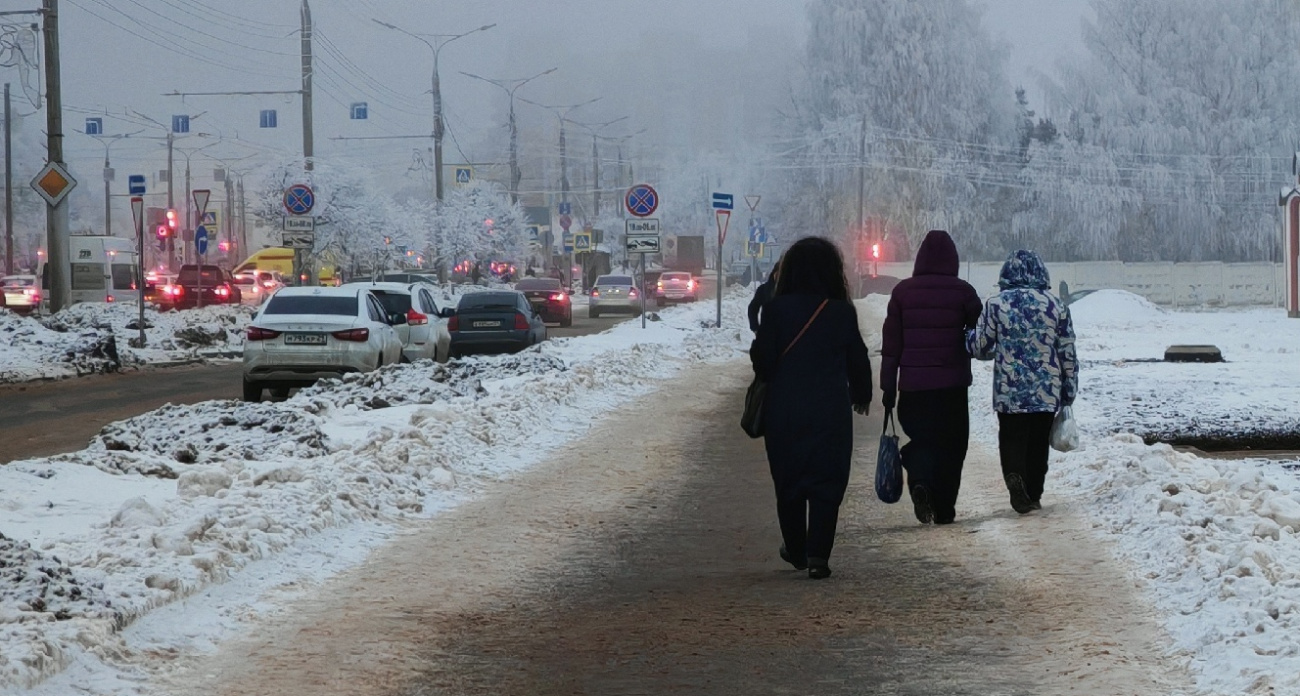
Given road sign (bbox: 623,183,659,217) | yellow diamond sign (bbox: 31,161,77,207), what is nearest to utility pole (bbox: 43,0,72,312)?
yellow diamond sign (bbox: 31,161,77,207)

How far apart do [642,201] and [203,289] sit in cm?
2977

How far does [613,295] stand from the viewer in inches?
2515

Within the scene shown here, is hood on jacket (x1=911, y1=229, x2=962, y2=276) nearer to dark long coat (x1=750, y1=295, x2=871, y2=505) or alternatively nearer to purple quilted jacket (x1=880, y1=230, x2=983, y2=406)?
purple quilted jacket (x1=880, y1=230, x2=983, y2=406)

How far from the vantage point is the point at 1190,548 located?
886 cm

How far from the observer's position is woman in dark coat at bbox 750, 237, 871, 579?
8969 millimetres

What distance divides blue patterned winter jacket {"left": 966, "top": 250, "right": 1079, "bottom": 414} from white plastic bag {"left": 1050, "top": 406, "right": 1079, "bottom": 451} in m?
0.08

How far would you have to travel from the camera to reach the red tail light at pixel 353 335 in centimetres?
2317

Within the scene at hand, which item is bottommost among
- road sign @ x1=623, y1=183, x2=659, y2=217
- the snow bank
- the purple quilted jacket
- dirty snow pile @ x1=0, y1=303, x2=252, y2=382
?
the snow bank

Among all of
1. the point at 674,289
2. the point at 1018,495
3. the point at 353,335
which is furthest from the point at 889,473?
the point at 674,289

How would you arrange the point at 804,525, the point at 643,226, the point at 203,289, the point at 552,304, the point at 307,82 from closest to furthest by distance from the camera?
the point at 804,525, the point at 643,226, the point at 307,82, the point at 552,304, the point at 203,289

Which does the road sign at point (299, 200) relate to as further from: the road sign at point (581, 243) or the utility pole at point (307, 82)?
the road sign at point (581, 243)

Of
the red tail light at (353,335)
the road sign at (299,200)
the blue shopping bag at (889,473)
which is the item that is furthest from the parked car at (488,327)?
the blue shopping bag at (889,473)

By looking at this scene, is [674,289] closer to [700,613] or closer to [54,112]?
[54,112]

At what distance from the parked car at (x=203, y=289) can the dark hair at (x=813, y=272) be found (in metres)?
50.0
